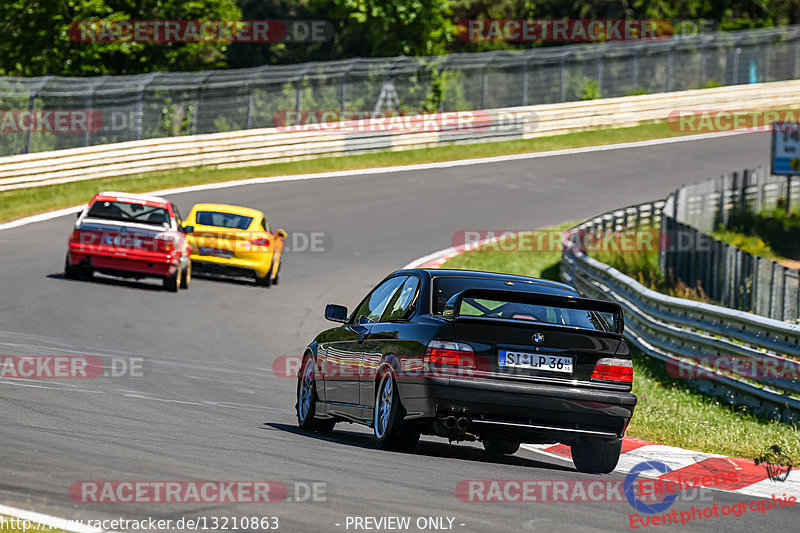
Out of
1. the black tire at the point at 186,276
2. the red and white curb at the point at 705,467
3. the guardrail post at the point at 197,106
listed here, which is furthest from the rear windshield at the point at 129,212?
the guardrail post at the point at 197,106

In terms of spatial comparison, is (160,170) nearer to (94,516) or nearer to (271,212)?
(271,212)

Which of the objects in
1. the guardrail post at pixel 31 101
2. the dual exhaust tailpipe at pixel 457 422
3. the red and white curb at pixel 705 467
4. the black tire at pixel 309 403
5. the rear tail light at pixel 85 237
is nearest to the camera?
the dual exhaust tailpipe at pixel 457 422

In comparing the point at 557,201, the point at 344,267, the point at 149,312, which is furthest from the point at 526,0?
the point at 149,312

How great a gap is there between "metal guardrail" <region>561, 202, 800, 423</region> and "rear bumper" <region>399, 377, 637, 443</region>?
3.33 meters

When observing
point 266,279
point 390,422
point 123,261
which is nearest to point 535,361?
point 390,422

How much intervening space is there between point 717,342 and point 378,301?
4.81m

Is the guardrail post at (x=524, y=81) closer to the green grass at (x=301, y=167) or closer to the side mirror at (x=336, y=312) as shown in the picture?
the green grass at (x=301, y=167)

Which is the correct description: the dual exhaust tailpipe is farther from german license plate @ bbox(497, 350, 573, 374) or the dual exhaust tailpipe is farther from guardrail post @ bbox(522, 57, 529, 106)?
guardrail post @ bbox(522, 57, 529, 106)

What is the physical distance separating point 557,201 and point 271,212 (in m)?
8.30

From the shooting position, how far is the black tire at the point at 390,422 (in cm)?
880

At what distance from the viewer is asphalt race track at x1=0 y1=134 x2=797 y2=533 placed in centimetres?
681

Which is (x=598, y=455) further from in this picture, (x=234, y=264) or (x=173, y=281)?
(x=234, y=264)

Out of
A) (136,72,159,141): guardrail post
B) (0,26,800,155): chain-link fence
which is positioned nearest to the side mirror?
(0,26,800,155): chain-link fence

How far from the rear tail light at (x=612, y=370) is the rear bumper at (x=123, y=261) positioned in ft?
40.7
